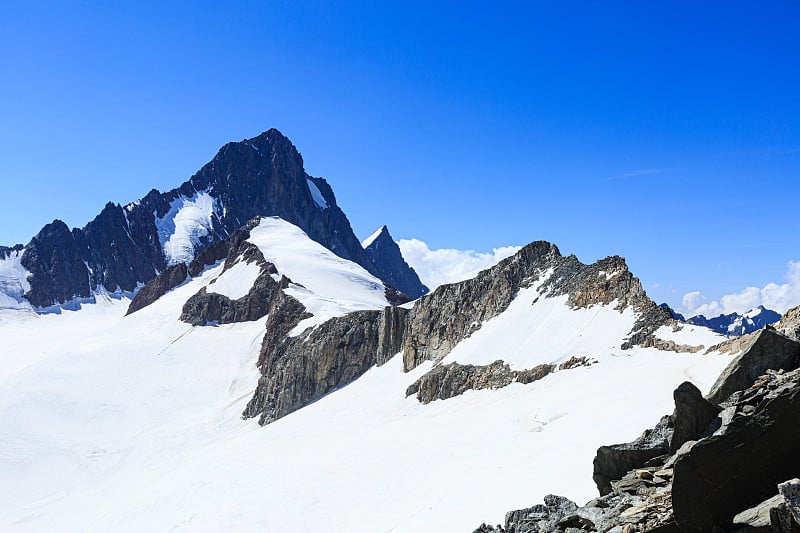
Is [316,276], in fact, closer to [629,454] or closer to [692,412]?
[629,454]

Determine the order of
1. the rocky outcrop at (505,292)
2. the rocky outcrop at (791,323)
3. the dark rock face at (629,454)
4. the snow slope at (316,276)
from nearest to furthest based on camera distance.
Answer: the dark rock face at (629,454) → the rocky outcrop at (791,323) → the rocky outcrop at (505,292) → the snow slope at (316,276)

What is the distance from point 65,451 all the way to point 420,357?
43.5m

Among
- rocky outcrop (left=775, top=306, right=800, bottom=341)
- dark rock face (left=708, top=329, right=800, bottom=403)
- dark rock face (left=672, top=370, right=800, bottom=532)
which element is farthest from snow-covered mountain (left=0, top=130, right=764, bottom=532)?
dark rock face (left=672, top=370, right=800, bottom=532)

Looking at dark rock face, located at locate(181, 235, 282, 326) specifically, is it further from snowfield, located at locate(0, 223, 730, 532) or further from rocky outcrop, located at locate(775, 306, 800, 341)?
rocky outcrop, located at locate(775, 306, 800, 341)

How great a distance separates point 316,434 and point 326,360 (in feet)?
73.0

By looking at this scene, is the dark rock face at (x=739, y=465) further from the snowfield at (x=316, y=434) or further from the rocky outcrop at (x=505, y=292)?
the rocky outcrop at (x=505, y=292)

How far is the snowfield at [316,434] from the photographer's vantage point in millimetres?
21984

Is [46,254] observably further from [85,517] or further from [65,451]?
[85,517]

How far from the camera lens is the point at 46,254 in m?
178

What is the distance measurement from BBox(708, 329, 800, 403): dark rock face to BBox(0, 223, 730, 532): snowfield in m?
5.74

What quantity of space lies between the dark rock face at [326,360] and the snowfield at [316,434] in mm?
2781

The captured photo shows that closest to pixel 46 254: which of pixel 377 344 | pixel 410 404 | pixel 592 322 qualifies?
pixel 377 344

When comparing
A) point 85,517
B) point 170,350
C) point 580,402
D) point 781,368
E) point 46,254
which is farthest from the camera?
point 46,254

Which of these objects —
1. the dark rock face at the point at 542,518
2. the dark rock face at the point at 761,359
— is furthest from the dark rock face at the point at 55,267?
the dark rock face at the point at 761,359
